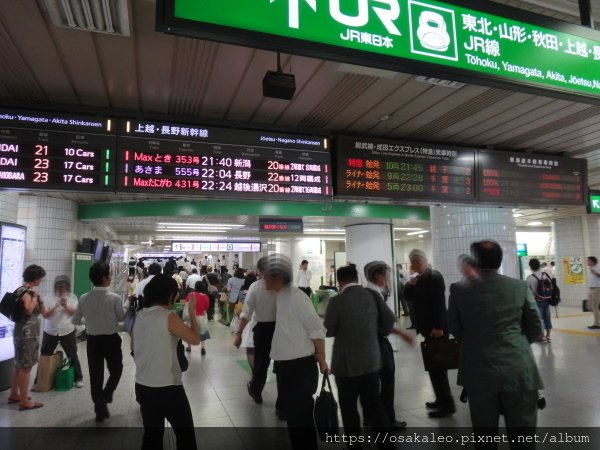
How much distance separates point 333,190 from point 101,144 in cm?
221

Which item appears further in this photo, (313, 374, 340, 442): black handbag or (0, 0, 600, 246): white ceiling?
(313, 374, 340, 442): black handbag

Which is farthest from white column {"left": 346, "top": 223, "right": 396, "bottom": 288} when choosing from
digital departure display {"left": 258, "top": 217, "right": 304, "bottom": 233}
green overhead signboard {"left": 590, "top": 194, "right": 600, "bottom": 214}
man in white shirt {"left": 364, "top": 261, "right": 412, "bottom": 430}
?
man in white shirt {"left": 364, "top": 261, "right": 412, "bottom": 430}

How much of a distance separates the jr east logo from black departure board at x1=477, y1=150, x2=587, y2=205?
3.16 meters

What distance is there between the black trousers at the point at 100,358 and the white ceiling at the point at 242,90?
228 cm

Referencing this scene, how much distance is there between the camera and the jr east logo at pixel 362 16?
6.51 feet

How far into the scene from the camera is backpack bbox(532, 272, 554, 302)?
8.31 meters

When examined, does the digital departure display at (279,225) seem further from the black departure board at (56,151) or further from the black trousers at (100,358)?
the black departure board at (56,151)

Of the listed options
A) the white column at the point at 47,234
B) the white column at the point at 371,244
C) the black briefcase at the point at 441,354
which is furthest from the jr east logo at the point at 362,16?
the white column at the point at 371,244

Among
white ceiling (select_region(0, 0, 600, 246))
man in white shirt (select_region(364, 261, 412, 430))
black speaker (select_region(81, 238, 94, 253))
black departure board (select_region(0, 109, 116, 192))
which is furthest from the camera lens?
black speaker (select_region(81, 238, 94, 253))

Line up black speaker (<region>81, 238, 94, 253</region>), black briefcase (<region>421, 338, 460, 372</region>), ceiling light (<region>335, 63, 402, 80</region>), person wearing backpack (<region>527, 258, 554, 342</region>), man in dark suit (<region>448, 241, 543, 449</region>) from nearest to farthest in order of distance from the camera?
man in dark suit (<region>448, 241, 543, 449</region>)
ceiling light (<region>335, 63, 402, 80</region>)
black briefcase (<region>421, 338, 460, 372</region>)
person wearing backpack (<region>527, 258, 554, 342</region>)
black speaker (<region>81, 238, 94, 253</region>)

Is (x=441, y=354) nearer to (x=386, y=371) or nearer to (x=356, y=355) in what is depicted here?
(x=386, y=371)

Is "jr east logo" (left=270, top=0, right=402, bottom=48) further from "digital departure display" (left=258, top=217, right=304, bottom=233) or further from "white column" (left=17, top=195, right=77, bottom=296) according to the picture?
"digital departure display" (left=258, top=217, right=304, bottom=233)

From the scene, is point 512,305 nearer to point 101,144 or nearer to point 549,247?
point 101,144

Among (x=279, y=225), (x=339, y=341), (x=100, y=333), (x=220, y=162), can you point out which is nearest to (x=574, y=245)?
(x=279, y=225)
